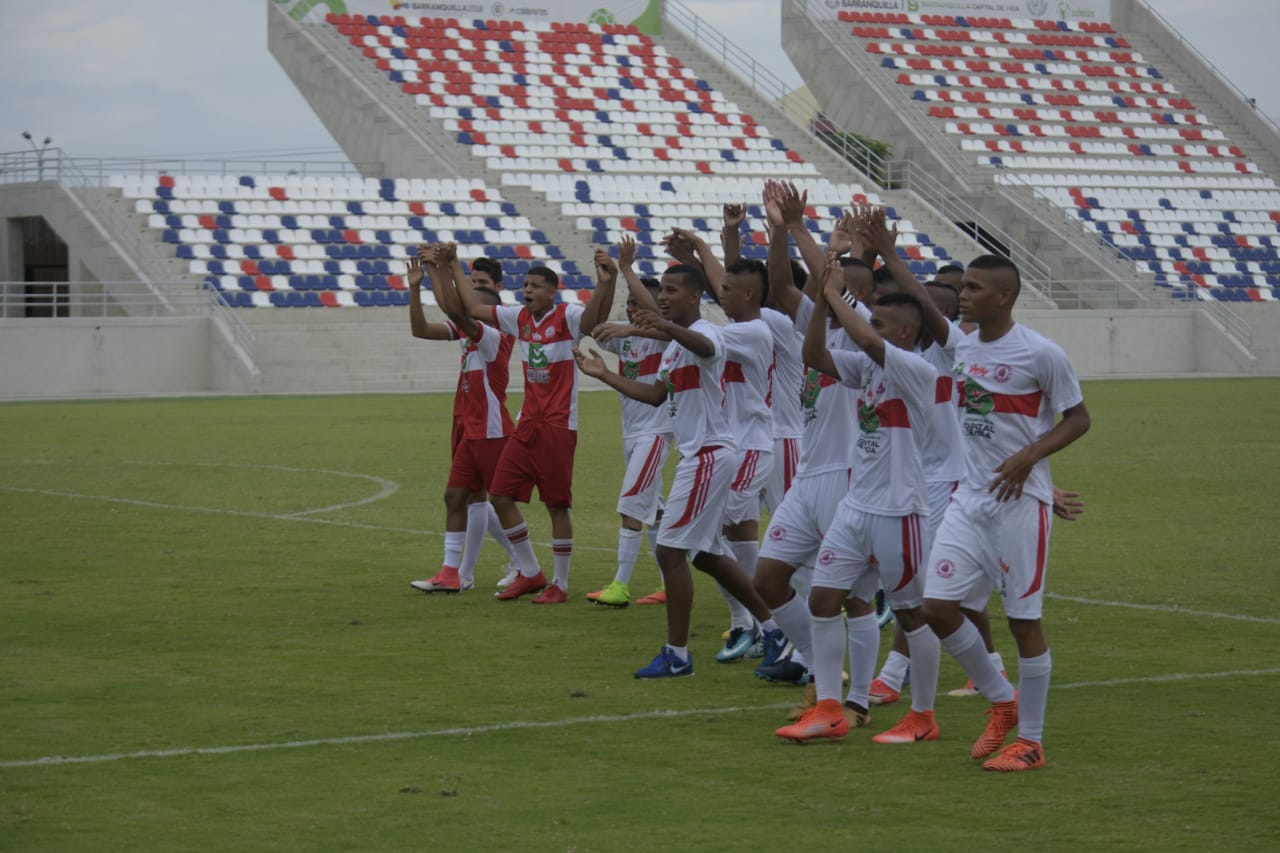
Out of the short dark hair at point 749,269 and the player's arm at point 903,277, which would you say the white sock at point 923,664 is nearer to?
the player's arm at point 903,277

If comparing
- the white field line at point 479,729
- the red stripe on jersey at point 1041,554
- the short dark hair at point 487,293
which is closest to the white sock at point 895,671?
the white field line at point 479,729

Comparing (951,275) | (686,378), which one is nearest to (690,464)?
(686,378)

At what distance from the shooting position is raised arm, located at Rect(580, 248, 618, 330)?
970cm

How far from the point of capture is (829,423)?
26.5 ft

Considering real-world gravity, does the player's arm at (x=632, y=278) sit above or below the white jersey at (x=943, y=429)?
above

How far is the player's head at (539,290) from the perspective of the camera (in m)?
11.2

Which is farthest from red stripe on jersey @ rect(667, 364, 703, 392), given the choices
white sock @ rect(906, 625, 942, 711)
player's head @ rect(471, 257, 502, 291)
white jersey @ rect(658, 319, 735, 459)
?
player's head @ rect(471, 257, 502, 291)

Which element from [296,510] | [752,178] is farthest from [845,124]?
[296,510]

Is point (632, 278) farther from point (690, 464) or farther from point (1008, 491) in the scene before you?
point (1008, 491)

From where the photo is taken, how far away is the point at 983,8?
59.8 m

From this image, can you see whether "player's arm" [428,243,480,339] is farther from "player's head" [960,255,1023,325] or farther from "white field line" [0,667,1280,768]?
"player's head" [960,255,1023,325]

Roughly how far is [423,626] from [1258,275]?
42.3m

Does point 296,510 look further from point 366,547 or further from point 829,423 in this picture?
point 829,423

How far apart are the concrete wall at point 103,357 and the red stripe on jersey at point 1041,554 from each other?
29872mm
